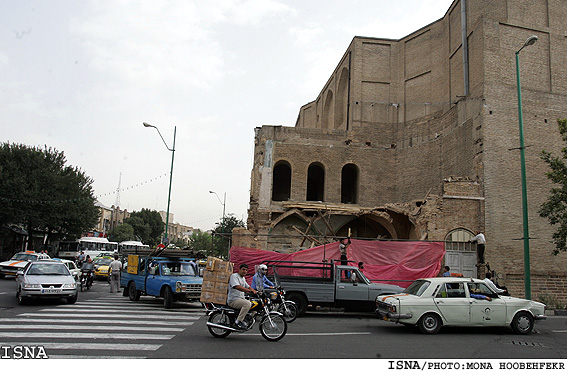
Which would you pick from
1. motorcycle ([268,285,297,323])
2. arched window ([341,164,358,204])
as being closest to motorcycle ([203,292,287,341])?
motorcycle ([268,285,297,323])

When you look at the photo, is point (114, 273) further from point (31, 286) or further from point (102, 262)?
point (102, 262)

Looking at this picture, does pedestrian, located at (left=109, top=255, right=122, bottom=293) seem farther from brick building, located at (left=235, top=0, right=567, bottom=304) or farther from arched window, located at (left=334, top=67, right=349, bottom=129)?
arched window, located at (left=334, top=67, right=349, bottom=129)

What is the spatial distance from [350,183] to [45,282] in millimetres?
24671

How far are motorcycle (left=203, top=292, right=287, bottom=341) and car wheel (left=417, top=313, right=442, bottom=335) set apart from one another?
11.4 ft

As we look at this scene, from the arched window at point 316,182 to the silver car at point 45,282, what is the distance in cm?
2199

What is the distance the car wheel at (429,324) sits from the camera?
10.0 m

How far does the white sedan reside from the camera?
33.0ft

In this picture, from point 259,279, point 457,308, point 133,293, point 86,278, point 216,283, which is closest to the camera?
point 216,283

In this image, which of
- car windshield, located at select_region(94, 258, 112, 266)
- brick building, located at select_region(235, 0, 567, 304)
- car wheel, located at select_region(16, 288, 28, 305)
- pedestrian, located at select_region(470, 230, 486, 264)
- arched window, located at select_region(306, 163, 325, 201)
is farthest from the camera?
arched window, located at select_region(306, 163, 325, 201)

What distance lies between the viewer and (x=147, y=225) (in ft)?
265

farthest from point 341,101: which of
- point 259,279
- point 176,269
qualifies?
point 259,279

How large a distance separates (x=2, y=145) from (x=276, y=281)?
35400mm

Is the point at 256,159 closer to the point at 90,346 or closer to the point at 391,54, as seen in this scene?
the point at 391,54

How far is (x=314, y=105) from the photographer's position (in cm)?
4553
